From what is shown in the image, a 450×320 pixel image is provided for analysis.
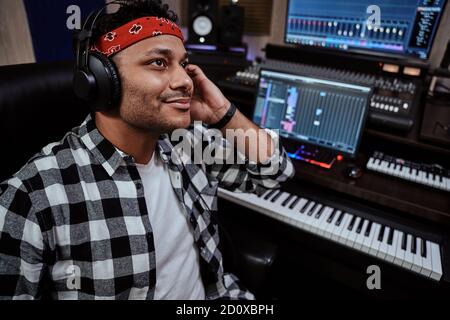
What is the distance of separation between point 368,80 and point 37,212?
5.32 ft

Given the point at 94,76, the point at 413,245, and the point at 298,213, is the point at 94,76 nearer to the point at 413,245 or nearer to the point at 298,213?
the point at 298,213

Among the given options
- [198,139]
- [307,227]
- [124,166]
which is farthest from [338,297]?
[124,166]

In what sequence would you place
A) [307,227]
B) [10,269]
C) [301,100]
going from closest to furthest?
[10,269]
[307,227]
[301,100]

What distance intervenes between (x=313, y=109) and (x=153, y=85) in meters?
0.94

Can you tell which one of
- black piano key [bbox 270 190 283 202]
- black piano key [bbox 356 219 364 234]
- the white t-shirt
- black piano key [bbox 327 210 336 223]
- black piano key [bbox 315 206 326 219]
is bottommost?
black piano key [bbox 356 219 364 234]

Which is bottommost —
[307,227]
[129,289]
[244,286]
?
[244,286]

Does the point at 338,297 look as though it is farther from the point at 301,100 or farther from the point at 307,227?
the point at 301,100

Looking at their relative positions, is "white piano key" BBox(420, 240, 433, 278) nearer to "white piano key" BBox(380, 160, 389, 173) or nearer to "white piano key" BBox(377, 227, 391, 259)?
"white piano key" BBox(377, 227, 391, 259)

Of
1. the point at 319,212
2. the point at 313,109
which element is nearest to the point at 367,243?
the point at 319,212

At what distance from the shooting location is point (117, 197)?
87 cm

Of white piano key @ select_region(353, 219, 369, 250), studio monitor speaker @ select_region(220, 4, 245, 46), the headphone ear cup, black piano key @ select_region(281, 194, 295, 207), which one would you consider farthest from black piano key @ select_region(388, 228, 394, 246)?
studio monitor speaker @ select_region(220, 4, 245, 46)

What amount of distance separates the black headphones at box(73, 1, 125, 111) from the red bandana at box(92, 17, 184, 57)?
32 mm

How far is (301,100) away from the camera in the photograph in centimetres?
154

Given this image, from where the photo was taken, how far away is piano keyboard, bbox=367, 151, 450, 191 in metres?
1.34
